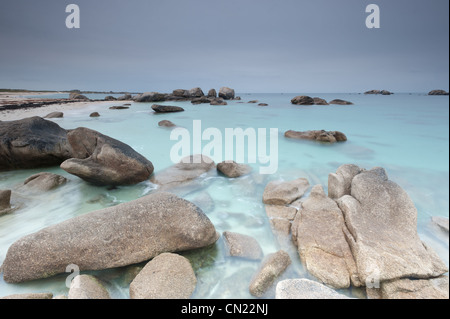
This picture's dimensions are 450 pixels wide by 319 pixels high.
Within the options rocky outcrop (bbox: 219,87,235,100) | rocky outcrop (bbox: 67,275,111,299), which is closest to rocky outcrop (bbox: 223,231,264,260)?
rocky outcrop (bbox: 67,275,111,299)

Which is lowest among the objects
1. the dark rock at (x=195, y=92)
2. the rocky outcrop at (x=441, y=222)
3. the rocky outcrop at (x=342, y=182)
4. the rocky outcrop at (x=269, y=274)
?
the rocky outcrop at (x=269, y=274)

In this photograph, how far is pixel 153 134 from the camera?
11977 millimetres

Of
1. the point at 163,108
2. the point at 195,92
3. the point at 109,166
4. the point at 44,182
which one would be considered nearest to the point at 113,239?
the point at 109,166

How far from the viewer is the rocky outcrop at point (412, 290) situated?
6.88 feet

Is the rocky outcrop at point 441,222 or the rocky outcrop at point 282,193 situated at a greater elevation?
the rocky outcrop at point 282,193

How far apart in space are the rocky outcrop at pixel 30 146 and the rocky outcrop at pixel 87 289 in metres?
4.81

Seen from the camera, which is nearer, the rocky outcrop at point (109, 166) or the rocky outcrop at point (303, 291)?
the rocky outcrop at point (303, 291)

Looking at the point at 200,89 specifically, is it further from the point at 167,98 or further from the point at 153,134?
the point at 153,134

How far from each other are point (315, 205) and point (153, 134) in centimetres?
1022

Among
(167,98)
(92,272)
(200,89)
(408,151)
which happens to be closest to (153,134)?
(92,272)

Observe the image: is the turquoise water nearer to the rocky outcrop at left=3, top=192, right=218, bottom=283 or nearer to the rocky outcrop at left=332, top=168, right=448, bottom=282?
the rocky outcrop at left=3, top=192, right=218, bottom=283

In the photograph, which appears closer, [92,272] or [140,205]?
[92,272]

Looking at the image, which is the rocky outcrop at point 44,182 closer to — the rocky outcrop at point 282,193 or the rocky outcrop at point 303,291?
the rocky outcrop at point 282,193

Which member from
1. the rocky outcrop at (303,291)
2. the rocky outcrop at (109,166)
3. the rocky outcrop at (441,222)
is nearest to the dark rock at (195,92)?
the rocky outcrop at (109,166)
